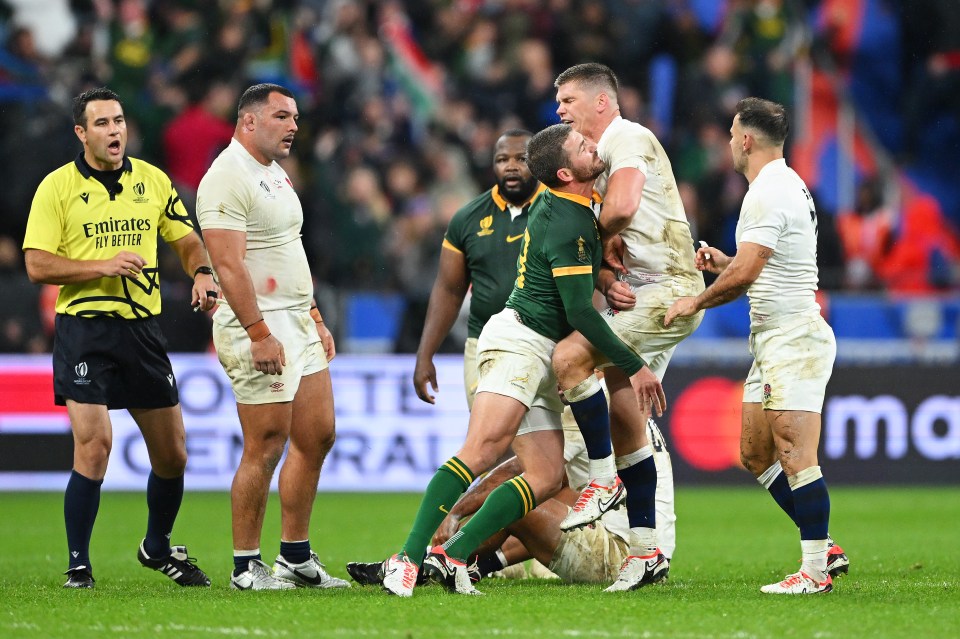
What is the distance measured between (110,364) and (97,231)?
726 millimetres

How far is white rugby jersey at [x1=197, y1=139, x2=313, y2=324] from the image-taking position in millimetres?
6992

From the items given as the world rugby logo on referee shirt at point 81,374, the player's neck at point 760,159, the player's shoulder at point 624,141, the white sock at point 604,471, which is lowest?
the white sock at point 604,471

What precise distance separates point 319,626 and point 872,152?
1442 cm

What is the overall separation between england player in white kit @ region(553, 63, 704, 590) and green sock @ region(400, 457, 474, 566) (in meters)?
0.66

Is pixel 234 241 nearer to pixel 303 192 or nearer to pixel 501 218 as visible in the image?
pixel 501 218

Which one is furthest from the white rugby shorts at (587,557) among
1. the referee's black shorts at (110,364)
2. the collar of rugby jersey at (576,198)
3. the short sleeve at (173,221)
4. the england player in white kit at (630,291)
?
the short sleeve at (173,221)

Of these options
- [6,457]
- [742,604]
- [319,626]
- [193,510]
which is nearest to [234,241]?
[319,626]

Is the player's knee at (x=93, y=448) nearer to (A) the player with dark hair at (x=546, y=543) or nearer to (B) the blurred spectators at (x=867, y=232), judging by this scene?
(A) the player with dark hair at (x=546, y=543)

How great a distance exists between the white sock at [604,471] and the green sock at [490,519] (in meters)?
0.36

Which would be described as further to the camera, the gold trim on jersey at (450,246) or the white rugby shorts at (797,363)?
the gold trim on jersey at (450,246)

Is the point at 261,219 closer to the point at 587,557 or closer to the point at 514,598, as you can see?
the point at 514,598

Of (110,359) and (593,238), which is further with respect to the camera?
(110,359)

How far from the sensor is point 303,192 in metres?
15.5

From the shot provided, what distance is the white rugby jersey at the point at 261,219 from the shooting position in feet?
22.9
